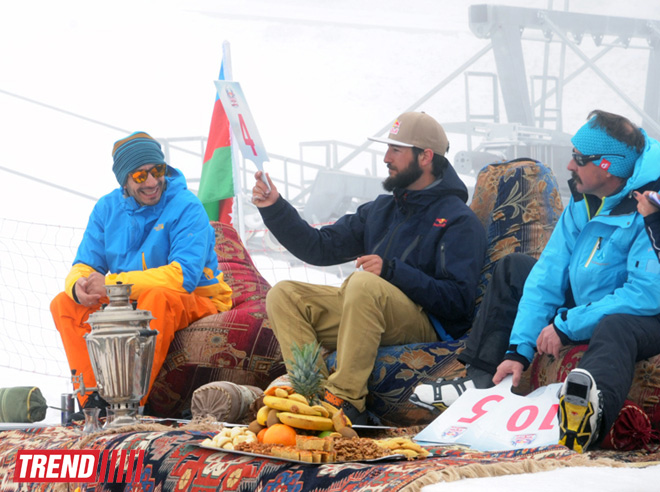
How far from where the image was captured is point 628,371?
200 cm

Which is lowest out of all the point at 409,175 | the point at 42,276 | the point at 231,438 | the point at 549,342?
the point at 42,276

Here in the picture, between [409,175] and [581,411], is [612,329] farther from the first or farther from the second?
[409,175]

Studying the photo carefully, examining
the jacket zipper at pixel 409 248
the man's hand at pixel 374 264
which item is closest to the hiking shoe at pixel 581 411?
the man's hand at pixel 374 264

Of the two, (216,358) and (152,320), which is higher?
(152,320)

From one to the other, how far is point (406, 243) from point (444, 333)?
33 cm

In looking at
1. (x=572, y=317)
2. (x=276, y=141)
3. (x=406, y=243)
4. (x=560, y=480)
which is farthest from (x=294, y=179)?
(x=560, y=480)

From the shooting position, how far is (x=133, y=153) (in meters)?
3.20

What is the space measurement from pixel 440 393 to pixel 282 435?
87 cm

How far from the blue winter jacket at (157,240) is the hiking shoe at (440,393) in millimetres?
1028

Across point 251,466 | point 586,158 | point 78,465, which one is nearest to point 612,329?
point 586,158

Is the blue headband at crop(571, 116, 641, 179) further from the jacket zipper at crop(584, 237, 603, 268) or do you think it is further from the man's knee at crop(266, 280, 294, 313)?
the man's knee at crop(266, 280, 294, 313)

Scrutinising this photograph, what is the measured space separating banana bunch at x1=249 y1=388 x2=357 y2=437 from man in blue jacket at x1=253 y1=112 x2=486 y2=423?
71cm

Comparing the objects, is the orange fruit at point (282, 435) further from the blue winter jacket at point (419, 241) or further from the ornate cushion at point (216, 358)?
the ornate cushion at point (216, 358)

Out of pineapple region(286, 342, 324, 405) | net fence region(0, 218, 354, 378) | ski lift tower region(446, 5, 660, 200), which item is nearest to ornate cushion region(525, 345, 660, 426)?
pineapple region(286, 342, 324, 405)
